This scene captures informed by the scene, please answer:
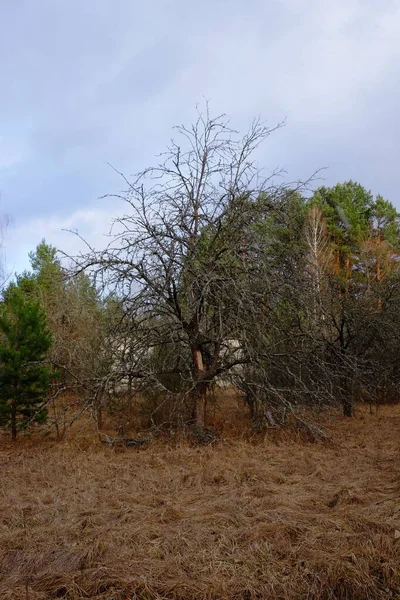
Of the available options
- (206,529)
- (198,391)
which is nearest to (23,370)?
(198,391)

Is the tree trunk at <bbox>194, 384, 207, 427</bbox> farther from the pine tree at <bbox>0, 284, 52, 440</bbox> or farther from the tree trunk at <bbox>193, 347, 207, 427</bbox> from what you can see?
the pine tree at <bbox>0, 284, 52, 440</bbox>

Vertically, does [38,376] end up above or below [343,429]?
above

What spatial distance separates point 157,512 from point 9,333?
7.72 meters

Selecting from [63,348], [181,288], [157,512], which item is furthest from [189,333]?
[63,348]

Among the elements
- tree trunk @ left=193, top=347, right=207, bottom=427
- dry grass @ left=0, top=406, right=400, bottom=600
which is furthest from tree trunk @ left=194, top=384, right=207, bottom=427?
dry grass @ left=0, top=406, right=400, bottom=600

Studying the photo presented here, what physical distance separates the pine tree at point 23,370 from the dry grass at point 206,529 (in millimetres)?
3379

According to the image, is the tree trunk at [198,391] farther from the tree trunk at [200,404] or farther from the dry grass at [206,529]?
the dry grass at [206,529]

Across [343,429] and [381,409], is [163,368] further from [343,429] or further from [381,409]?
[381,409]

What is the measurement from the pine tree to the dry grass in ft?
11.1

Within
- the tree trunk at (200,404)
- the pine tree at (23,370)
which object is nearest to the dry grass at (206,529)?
the tree trunk at (200,404)

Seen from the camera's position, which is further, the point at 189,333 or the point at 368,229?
the point at 368,229

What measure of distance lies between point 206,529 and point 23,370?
7.91m

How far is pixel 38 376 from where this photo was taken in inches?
463

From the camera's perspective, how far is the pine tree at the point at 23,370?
455 inches
